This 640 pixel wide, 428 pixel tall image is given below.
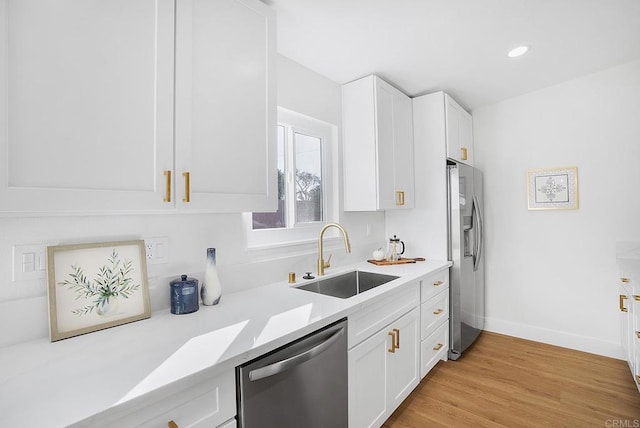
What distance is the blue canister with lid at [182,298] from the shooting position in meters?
1.37

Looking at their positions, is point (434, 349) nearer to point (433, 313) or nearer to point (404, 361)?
point (433, 313)

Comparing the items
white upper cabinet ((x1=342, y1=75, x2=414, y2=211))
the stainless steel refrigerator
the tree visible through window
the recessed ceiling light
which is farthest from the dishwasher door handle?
the recessed ceiling light

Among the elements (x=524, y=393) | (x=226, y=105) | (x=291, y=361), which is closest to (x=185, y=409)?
(x=291, y=361)

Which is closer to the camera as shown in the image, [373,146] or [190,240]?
[190,240]

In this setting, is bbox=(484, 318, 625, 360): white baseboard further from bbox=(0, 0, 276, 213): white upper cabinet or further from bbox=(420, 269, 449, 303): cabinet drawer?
bbox=(0, 0, 276, 213): white upper cabinet

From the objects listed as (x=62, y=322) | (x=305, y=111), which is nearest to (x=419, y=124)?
(x=305, y=111)

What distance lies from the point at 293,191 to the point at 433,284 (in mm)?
1233

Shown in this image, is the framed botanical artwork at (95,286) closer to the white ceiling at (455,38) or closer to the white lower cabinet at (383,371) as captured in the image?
the white lower cabinet at (383,371)

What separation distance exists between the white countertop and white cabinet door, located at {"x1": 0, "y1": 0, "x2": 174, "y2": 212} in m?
0.45

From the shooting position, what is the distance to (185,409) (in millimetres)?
870

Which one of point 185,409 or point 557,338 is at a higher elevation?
point 185,409

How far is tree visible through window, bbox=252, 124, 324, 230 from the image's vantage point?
7.07 ft

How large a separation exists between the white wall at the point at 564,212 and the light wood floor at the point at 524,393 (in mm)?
343

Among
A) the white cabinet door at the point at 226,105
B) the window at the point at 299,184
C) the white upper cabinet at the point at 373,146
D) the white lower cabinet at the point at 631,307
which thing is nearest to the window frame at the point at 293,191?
the window at the point at 299,184
